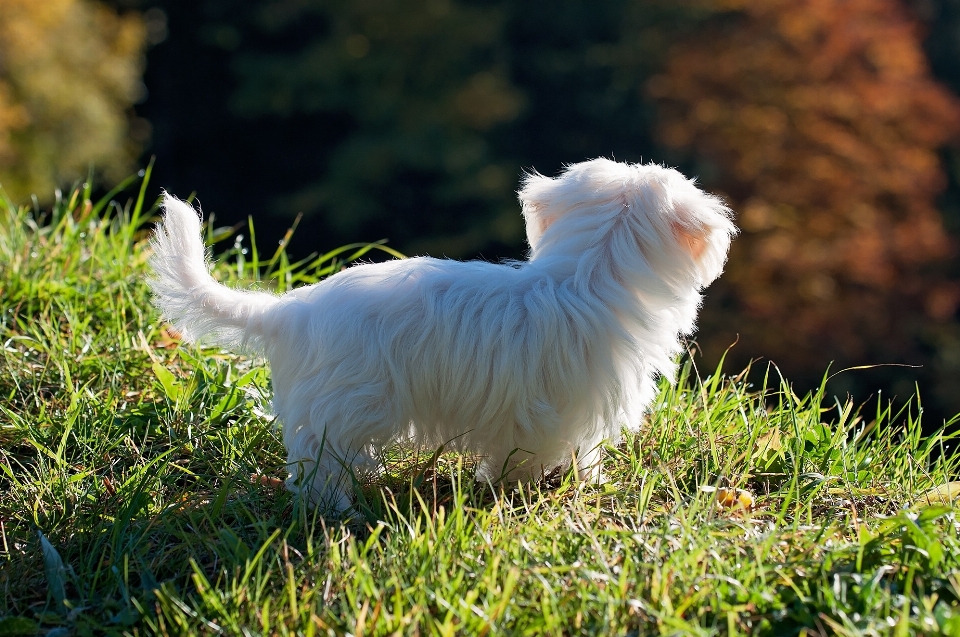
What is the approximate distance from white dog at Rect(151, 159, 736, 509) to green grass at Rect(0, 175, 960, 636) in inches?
6.1

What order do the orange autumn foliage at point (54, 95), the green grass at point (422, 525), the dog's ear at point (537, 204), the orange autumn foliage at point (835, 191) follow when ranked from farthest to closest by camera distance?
the orange autumn foliage at point (54, 95), the orange autumn foliage at point (835, 191), the dog's ear at point (537, 204), the green grass at point (422, 525)

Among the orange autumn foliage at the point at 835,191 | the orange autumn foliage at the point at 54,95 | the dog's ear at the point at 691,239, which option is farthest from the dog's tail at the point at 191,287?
the orange autumn foliage at the point at 54,95

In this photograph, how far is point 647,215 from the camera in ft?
8.95

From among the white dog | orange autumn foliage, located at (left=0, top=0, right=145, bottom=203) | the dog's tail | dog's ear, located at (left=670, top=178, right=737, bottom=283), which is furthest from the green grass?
orange autumn foliage, located at (left=0, top=0, right=145, bottom=203)

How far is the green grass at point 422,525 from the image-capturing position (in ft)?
6.88

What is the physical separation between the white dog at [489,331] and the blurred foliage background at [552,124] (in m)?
10.2

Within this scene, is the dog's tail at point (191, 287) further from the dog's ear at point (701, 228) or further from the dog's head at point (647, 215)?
the dog's ear at point (701, 228)

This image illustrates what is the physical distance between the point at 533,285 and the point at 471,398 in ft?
1.18

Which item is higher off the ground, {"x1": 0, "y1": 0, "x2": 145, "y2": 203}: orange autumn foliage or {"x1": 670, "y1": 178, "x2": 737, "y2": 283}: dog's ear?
{"x1": 670, "y1": 178, "x2": 737, "y2": 283}: dog's ear

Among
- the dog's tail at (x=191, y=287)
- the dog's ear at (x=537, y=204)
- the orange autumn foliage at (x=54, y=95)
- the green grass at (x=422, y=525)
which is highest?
the dog's ear at (x=537, y=204)

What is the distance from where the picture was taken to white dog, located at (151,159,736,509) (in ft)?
8.43

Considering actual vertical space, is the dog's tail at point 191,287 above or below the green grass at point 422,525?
above

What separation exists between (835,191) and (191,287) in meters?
12.8

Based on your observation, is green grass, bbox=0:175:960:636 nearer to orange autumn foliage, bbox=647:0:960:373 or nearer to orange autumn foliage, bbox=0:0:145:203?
orange autumn foliage, bbox=647:0:960:373
